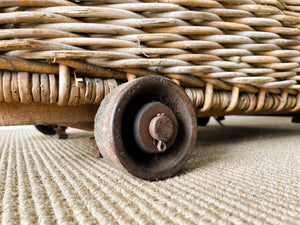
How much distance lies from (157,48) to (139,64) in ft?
0.23

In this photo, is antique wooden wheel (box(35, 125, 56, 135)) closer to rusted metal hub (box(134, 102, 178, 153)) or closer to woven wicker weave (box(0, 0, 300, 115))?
woven wicker weave (box(0, 0, 300, 115))

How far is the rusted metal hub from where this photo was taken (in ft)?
1.43

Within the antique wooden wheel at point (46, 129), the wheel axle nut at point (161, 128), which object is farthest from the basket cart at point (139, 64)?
the antique wooden wheel at point (46, 129)

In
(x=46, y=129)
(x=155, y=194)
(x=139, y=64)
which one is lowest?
(x=46, y=129)

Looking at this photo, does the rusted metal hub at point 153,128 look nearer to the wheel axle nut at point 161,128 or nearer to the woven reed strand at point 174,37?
the wheel axle nut at point 161,128

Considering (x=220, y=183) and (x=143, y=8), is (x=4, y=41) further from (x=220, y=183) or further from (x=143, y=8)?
(x=220, y=183)

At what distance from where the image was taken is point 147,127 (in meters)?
0.45

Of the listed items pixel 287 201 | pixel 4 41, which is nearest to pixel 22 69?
pixel 4 41

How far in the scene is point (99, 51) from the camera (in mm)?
496

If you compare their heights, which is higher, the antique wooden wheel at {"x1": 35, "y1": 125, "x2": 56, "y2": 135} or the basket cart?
the basket cart

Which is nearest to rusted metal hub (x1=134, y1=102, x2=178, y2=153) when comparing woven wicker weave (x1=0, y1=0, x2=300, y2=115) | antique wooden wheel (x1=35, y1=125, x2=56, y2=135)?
woven wicker weave (x1=0, y1=0, x2=300, y2=115)

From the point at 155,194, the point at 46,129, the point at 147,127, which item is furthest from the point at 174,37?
the point at 46,129

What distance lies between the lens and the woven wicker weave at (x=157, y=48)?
18.4 inches

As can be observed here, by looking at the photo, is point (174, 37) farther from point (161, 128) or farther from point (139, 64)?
point (161, 128)
